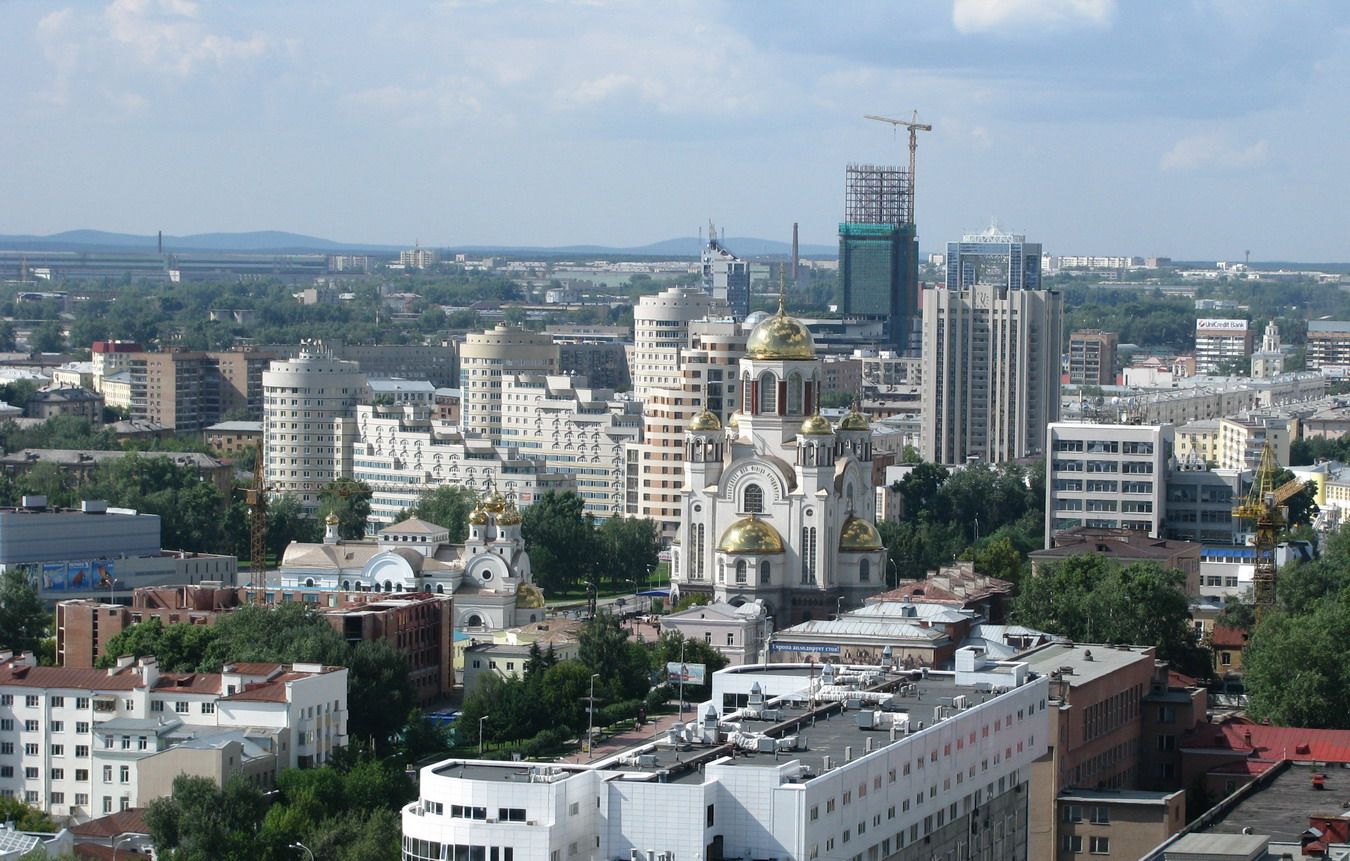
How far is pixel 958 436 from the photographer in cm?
14138

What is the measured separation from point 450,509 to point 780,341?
74.7 feet

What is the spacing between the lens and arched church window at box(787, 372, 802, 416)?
87.2m

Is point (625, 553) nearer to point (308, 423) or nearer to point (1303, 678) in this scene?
point (308, 423)

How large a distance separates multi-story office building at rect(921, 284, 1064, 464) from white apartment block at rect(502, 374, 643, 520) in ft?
56.5

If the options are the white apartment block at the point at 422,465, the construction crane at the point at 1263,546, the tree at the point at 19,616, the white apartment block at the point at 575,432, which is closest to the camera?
the tree at the point at 19,616

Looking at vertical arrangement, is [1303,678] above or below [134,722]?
above

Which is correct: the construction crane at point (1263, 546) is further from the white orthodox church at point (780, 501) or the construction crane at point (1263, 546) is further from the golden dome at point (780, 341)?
the golden dome at point (780, 341)

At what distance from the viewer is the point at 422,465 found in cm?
12100

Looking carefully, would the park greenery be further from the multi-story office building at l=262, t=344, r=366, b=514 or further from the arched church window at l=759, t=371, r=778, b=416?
the multi-story office building at l=262, t=344, r=366, b=514

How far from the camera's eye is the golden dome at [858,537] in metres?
85.2

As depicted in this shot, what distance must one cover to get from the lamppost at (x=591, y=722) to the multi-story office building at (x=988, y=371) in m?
68.3

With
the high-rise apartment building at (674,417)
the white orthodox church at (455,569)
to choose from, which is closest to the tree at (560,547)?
the white orthodox church at (455,569)

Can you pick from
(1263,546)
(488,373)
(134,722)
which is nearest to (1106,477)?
(1263,546)

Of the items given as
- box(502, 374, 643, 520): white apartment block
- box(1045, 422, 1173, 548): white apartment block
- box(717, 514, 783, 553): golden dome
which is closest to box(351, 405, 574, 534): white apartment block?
box(502, 374, 643, 520): white apartment block
